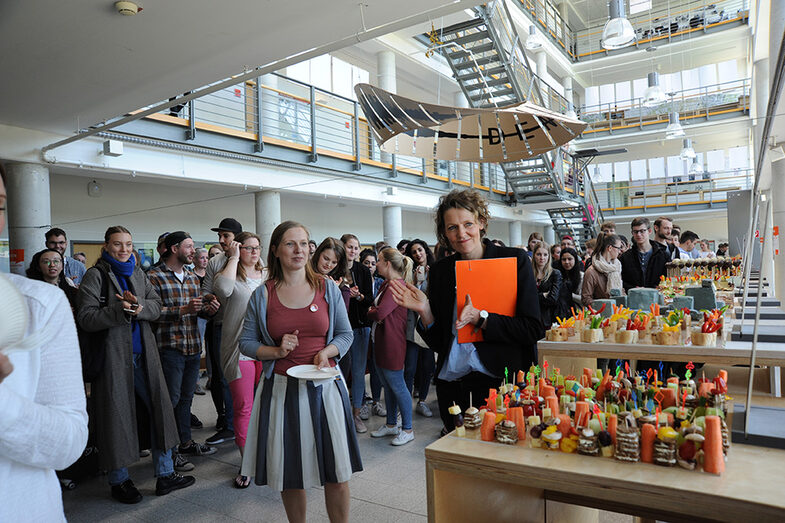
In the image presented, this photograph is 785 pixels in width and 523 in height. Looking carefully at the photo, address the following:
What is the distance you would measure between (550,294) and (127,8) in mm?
4228

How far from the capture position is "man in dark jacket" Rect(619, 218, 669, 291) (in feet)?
16.4

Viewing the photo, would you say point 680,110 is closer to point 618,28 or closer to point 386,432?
point 618,28

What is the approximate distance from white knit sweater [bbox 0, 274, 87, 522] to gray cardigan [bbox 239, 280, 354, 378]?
1418mm

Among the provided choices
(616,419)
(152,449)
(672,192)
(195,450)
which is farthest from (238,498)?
(672,192)

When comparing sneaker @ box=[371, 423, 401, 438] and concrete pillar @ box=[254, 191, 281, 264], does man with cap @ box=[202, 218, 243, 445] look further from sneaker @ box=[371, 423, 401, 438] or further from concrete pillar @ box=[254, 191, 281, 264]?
concrete pillar @ box=[254, 191, 281, 264]

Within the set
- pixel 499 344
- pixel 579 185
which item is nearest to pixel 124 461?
pixel 499 344

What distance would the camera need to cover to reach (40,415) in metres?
0.90

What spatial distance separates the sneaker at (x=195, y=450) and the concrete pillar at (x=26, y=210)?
138 inches

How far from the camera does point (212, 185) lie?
24.6 feet

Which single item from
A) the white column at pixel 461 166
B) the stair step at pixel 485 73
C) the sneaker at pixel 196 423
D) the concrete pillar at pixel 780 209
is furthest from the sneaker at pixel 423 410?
the white column at pixel 461 166

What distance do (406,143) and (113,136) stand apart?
14.8 ft

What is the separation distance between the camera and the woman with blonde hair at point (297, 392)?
2264mm

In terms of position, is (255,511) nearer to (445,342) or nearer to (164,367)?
(164,367)

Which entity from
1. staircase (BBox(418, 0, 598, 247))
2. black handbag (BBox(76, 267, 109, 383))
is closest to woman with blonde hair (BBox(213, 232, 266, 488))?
black handbag (BBox(76, 267, 109, 383))
